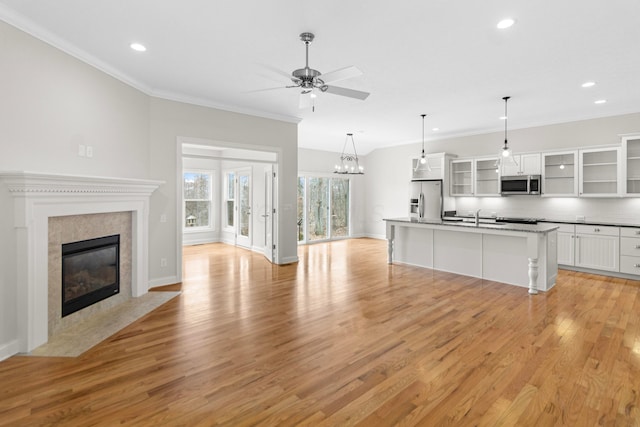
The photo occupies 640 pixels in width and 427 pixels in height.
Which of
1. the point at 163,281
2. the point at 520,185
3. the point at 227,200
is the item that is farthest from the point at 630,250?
the point at 227,200

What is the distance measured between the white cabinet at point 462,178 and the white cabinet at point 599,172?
6.86 feet

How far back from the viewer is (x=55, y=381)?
8.07ft

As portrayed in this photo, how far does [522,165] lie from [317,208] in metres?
5.34

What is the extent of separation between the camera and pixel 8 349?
2.83 m

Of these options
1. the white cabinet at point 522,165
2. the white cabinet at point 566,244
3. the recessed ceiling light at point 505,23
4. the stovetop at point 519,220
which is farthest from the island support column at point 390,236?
the recessed ceiling light at point 505,23

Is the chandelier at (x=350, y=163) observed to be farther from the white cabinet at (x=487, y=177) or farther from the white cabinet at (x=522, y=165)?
the white cabinet at (x=522, y=165)

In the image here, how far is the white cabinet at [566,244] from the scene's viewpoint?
597cm

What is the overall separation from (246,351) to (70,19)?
134 inches

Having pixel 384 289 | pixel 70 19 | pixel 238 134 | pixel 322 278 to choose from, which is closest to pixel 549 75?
pixel 384 289

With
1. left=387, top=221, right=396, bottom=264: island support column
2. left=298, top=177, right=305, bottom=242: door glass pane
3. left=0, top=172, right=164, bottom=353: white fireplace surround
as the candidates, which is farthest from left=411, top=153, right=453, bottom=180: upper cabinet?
left=0, top=172, right=164, bottom=353: white fireplace surround

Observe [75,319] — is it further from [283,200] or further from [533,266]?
[533,266]

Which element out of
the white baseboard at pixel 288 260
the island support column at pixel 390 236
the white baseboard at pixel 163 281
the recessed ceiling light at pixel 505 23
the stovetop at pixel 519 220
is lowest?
the white baseboard at pixel 163 281

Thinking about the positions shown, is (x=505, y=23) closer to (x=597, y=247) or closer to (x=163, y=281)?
(x=597, y=247)

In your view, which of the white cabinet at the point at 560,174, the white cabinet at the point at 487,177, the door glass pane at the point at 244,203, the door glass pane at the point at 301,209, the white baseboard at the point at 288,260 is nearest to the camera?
the white cabinet at the point at 560,174
